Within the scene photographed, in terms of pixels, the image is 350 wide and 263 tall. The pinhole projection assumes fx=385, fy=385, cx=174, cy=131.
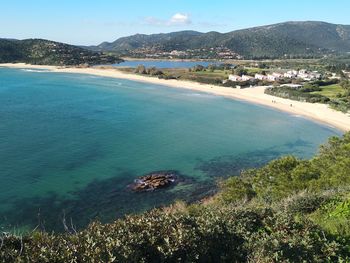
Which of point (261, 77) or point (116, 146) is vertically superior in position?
point (261, 77)

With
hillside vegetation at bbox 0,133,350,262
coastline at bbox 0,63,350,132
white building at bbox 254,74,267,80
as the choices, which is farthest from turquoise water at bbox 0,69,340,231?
white building at bbox 254,74,267,80

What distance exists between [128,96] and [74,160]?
5475cm

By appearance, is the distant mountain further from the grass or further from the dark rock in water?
the dark rock in water

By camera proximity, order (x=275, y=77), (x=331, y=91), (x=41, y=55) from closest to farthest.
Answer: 1. (x=331, y=91)
2. (x=275, y=77)
3. (x=41, y=55)

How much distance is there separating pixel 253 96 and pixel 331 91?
19.5 metres

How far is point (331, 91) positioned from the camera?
9650 centimetres

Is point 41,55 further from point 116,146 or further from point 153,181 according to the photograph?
point 153,181

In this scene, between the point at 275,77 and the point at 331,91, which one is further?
the point at 275,77

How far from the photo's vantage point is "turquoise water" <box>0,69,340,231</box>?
100 feet

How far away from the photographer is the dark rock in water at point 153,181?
111 ft

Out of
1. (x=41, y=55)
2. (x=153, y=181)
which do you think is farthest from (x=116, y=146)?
(x=41, y=55)

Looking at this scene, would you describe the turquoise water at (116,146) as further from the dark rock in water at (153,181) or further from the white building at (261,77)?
the white building at (261,77)

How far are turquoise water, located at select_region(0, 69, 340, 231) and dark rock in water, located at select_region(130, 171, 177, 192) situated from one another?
0.89 m

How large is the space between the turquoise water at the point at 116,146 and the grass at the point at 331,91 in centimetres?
2044
